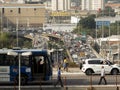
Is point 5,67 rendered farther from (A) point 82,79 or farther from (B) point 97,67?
(B) point 97,67

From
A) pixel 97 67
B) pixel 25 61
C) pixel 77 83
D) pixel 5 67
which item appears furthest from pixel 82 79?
pixel 5 67

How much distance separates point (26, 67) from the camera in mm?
25594

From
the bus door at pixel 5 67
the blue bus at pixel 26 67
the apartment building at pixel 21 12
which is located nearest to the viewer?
the blue bus at pixel 26 67

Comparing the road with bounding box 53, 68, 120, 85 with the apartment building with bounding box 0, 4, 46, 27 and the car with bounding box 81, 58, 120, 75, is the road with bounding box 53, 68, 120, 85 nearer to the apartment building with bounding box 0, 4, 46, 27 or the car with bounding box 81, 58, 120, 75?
the car with bounding box 81, 58, 120, 75

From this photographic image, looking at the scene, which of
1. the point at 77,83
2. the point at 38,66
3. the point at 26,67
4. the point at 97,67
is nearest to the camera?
the point at 26,67

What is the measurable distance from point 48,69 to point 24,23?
4917 inches


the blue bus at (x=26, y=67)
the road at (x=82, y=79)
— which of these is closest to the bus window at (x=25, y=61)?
the blue bus at (x=26, y=67)

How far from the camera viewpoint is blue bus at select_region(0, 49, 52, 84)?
25.5 metres

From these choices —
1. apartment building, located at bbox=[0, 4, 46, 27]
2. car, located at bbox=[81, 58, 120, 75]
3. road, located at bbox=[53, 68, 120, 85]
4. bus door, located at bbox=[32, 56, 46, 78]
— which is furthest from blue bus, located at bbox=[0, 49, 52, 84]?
apartment building, located at bbox=[0, 4, 46, 27]

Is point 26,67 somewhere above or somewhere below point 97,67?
above

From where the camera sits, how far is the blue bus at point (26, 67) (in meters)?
25.5

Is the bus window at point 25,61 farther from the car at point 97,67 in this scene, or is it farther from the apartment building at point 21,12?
the apartment building at point 21,12

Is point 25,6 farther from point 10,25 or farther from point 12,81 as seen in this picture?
point 12,81

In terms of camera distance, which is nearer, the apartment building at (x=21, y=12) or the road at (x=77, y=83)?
the road at (x=77, y=83)
